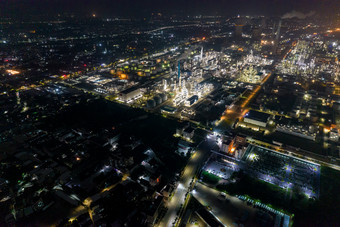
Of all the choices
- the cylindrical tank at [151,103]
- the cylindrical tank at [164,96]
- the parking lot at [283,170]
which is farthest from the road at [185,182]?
the cylindrical tank at [164,96]

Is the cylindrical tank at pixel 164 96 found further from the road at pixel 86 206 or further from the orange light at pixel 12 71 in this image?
the orange light at pixel 12 71

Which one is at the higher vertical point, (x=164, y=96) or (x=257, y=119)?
(x=257, y=119)

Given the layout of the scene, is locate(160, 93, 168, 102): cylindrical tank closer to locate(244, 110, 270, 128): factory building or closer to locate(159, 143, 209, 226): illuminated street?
locate(159, 143, 209, 226): illuminated street

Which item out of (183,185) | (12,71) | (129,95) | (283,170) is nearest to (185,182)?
(183,185)

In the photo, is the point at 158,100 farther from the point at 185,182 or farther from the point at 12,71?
the point at 12,71

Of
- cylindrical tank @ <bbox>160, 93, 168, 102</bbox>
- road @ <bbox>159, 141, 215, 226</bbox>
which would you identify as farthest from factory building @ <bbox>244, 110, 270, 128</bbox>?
cylindrical tank @ <bbox>160, 93, 168, 102</bbox>

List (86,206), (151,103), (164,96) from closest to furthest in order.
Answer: (86,206)
(151,103)
(164,96)

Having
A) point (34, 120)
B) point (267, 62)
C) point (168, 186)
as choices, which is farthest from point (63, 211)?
point (267, 62)
